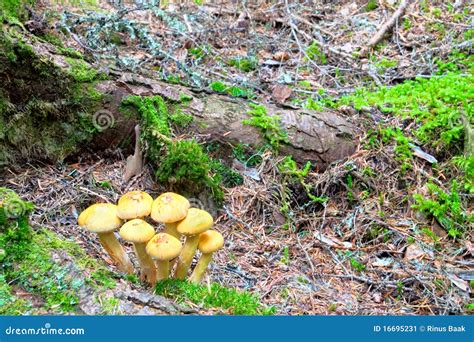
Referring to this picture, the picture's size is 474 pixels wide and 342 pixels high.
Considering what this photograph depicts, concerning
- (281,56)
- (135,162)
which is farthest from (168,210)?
(281,56)

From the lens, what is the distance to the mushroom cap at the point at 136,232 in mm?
2605

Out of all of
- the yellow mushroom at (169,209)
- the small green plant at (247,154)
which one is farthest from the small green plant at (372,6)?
the yellow mushroom at (169,209)

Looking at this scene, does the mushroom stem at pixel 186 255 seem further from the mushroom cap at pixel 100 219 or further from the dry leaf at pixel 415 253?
the dry leaf at pixel 415 253

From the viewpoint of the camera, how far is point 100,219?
8.77 ft

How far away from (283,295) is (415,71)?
365 centimetres

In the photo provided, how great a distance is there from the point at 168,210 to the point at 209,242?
0.33 m

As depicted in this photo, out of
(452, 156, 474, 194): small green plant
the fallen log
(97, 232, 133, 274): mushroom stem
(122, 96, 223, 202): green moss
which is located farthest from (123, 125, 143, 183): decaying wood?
(452, 156, 474, 194): small green plant

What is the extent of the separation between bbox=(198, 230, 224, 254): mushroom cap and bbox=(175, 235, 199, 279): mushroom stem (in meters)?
0.04

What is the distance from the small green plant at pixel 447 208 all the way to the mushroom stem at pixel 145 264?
214 cm

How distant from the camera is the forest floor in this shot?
3.41 meters

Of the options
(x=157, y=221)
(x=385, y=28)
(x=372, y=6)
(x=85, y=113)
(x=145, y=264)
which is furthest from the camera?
(x=372, y=6)

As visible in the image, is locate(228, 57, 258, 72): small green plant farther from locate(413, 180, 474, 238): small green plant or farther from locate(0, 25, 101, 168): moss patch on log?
locate(413, 180, 474, 238): small green plant

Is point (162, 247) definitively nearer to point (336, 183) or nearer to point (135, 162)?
point (135, 162)

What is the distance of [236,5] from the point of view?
774cm
